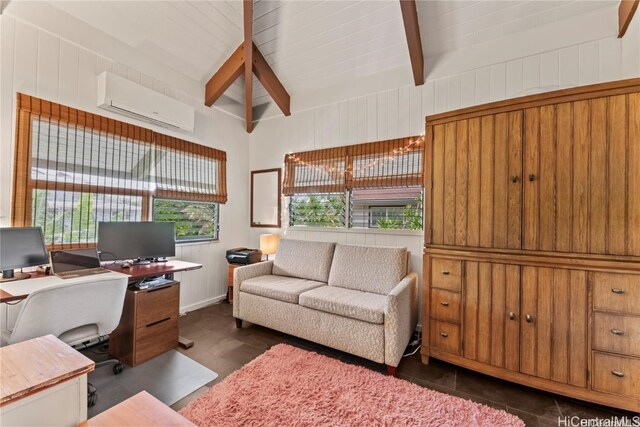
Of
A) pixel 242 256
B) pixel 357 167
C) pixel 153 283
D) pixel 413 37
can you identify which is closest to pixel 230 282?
pixel 242 256

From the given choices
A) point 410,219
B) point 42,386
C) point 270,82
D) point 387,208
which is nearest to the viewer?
point 42,386

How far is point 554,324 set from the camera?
2.00 meters

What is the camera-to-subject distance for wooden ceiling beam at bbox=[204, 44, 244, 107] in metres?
3.42

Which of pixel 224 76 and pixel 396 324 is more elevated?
pixel 224 76

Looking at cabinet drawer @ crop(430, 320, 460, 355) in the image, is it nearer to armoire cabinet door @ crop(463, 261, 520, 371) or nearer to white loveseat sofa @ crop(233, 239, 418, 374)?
armoire cabinet door @ crop(463, 261, 520, 371)

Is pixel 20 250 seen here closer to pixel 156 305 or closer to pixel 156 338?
pixel 156 305

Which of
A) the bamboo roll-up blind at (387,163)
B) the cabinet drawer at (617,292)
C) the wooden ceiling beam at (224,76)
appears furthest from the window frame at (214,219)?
the cabinet drawer at (617,292)

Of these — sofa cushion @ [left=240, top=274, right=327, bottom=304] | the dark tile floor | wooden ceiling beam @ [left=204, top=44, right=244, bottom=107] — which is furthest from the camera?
wooden ceiling beam @ [left=204, top=44, right=244, bottom=107]

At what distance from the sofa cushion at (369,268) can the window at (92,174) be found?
2.04m

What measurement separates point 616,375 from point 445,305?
1061 mm

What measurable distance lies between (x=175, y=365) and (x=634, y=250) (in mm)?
3426

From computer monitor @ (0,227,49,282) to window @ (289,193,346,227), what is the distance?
258 centimetres

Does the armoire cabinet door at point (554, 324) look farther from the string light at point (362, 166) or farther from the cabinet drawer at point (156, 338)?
the cabinet drawer at point (156, 338)

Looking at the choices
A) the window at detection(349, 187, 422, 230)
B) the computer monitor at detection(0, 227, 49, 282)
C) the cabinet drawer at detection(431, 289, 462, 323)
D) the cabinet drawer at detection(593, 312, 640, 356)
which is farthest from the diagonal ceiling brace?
the cabinet drawer at detection(593, 312, 640, 356)
